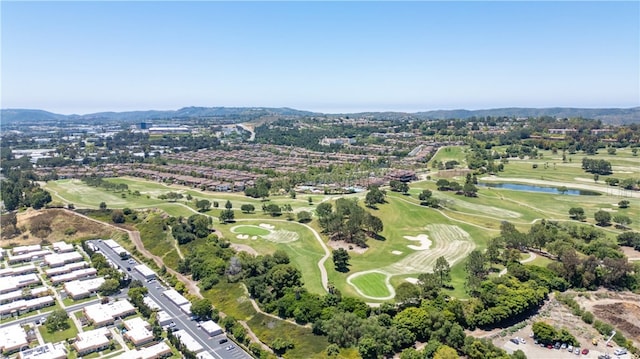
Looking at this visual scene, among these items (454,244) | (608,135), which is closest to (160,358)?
(454,244)

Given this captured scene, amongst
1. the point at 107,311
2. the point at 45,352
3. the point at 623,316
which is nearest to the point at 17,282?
the point at 107,311

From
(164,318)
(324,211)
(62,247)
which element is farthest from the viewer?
(324,211)

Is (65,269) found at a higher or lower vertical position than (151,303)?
higher

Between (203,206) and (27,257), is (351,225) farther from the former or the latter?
(27,257)

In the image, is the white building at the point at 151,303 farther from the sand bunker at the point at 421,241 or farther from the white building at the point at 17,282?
the sand bunker at the point at 421,241

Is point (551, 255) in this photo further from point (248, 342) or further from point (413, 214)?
point (248, 342)

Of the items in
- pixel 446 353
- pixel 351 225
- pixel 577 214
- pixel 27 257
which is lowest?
pixel 27 257

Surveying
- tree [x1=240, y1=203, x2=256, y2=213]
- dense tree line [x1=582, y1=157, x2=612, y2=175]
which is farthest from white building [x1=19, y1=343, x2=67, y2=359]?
dense tree line [x1=582, y1=157, x2=612, y2=175]
